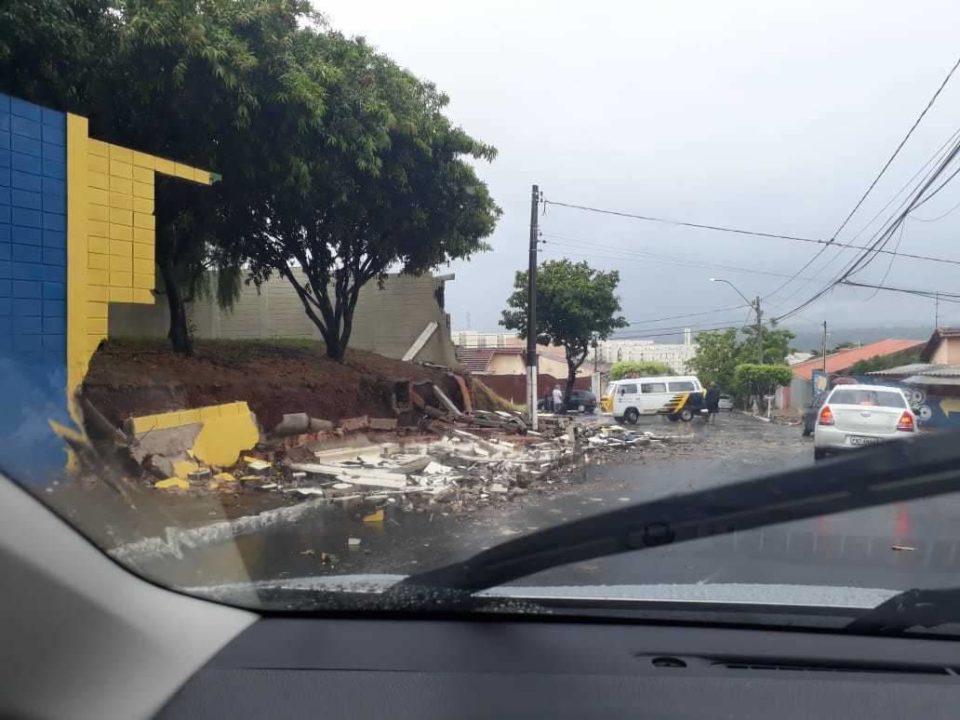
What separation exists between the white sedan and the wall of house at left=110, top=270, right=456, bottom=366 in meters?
10.9

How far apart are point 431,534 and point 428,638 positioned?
4992 mm

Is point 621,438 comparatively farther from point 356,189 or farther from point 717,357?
point 717,357

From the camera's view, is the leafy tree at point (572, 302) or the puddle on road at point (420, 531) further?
the leafy tree at point (572, 302)

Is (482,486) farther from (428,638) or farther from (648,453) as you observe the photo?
(428,638)

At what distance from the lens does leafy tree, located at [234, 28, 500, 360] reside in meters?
12.7

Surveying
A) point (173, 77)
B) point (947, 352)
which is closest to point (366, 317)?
point (173, 77)

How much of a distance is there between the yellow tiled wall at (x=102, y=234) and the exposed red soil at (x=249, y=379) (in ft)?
2.05

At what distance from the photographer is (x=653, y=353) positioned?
3994 centimetres

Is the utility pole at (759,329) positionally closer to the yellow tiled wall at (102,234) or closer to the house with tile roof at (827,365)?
the house with tile roof at (827,365)

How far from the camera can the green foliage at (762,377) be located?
2584 centimetres

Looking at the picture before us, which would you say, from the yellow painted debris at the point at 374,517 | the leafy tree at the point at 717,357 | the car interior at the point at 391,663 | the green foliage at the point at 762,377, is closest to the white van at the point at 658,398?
the green foliage at the point at 762,377

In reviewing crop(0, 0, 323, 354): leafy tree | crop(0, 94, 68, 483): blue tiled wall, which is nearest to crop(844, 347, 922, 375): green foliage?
crop(0, 0, 323, 354): leafy tree

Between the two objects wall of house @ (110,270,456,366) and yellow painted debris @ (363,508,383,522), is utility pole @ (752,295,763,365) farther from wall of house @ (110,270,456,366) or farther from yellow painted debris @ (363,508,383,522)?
yellow painted debris @ (363,508,383,522)

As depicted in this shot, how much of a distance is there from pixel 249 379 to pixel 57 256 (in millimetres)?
4781
